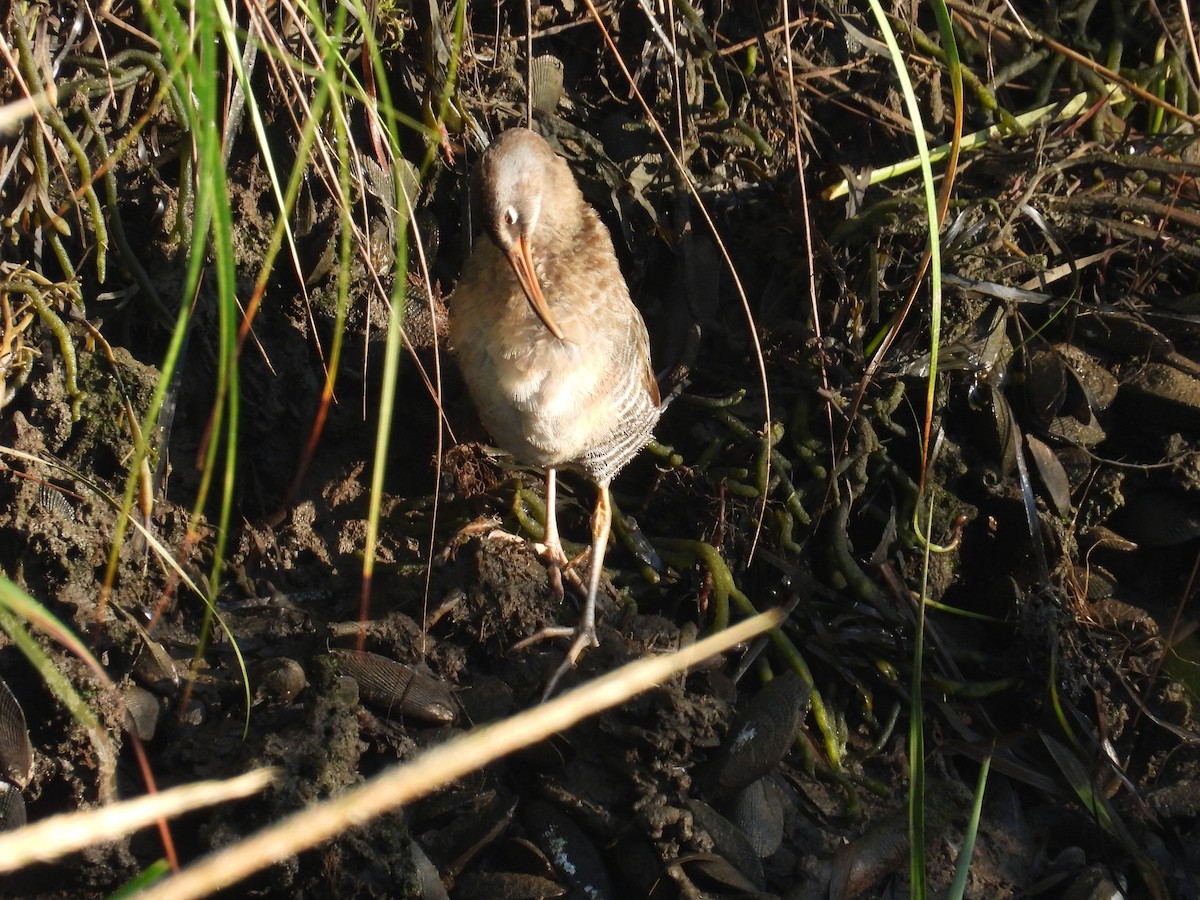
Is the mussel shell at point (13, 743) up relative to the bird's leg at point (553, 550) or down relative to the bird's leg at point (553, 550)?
up

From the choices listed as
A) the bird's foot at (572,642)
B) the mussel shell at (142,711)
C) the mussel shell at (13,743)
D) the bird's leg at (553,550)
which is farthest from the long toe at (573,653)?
the mussel shell at (13,743)

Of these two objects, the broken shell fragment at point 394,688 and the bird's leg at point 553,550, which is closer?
the broken shell fragment at point 394,688

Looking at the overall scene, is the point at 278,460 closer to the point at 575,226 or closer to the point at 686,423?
the point at 575,226

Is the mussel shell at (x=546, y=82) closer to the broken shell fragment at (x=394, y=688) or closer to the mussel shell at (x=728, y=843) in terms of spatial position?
the broken shell fragment at (x=394, y=688)

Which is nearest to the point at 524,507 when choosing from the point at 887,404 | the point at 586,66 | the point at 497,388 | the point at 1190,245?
the point at 497,388

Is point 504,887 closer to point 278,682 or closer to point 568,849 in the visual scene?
point 568,849
